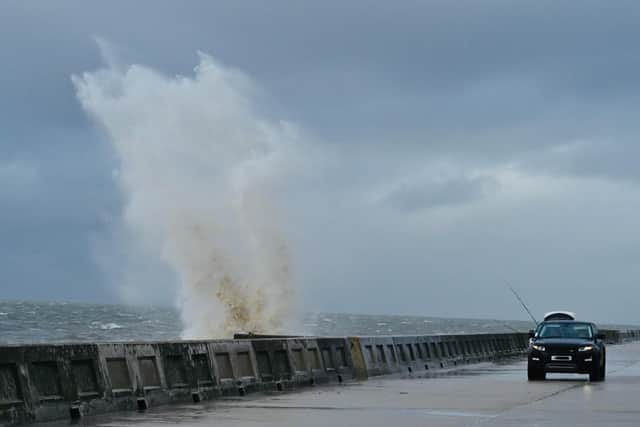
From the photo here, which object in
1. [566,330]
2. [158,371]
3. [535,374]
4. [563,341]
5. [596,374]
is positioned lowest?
[596,374]

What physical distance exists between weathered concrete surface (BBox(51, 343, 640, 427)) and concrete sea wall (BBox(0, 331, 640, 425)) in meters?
0.48

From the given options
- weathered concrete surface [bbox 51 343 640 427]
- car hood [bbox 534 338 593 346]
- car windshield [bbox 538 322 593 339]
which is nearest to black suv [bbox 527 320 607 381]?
car hood [bbox 534 338 593 346]

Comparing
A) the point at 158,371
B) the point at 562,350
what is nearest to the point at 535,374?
the point at 562,350

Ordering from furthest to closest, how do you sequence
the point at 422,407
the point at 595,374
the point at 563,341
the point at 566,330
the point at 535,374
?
1. the point at 566,330
2. the point at 563,341
3. the point at 535,374
4. the point at 595,374
5. the point at 422,407

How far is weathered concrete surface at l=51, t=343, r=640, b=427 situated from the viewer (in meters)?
16.0

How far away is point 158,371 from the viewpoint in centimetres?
1891

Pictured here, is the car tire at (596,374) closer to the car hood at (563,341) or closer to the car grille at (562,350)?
the car grille at (562,350)

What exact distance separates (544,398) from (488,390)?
284 centimetres

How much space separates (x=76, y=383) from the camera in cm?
1648

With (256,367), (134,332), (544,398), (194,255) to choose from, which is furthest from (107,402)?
(134,332)

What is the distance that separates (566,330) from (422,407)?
41.6ft

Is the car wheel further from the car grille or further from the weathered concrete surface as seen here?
the weathered concrete surface

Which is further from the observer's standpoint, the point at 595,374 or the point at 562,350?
the point at 562,350

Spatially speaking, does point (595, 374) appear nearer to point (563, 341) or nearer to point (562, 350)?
point (562, 350)
